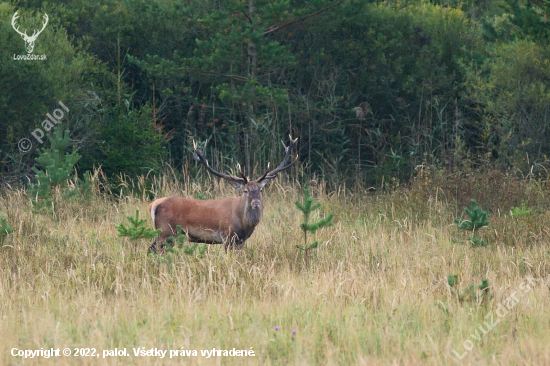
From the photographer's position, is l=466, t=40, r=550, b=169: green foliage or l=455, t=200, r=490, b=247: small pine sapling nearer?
l=455, t=200, r=490, b=247: small pine sapling

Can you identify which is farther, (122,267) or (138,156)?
(138,156)

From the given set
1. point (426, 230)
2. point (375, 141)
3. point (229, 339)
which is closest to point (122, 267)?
point (229, 339)

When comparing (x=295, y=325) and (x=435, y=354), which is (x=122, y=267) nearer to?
(x=295, y=325)

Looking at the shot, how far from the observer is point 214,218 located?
318 inches

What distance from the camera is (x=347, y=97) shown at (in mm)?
17062

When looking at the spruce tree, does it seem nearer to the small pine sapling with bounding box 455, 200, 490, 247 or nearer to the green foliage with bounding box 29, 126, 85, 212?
the green foliage with bounding box 29, 126, 85, 212

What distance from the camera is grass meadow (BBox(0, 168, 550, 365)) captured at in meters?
4.67

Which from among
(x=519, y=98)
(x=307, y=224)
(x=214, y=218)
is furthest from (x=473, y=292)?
(x=519, y=98)

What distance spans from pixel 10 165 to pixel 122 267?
8067 mm

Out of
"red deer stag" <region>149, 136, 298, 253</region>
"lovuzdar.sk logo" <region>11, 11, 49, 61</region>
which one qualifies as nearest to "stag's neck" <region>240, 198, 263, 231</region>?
"red deer stag" <region>149, 136, 298, 253</region>

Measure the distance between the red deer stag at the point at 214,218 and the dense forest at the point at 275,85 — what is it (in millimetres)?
4923

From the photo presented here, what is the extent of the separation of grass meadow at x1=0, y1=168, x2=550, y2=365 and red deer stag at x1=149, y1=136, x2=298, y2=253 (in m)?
0.27

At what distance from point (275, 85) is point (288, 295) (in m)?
11.3

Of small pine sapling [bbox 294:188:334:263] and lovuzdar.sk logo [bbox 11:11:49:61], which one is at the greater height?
lovuzdar.sk logo [bbox 11:11:49:61]
